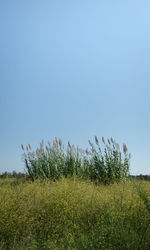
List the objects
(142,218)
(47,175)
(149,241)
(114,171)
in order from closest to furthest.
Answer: (149,241)
(142,218)
(114,171)
(47,175)

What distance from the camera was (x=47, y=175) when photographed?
9750 millimetres

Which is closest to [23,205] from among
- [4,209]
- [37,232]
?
[4,209]

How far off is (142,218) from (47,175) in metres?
6.33

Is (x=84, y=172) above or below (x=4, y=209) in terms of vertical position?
above

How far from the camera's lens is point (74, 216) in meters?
4.58

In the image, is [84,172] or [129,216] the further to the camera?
[84,172]

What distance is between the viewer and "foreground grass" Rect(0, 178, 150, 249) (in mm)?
3449

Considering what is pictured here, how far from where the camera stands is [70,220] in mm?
4266

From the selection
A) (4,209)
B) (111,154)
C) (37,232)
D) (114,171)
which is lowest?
(37,232)

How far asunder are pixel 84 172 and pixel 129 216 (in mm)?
5682

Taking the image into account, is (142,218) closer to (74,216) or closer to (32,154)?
(74,216)

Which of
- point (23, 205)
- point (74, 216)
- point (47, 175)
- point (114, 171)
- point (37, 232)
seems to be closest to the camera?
point (37, 232)

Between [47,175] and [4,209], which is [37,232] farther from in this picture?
[47,175]

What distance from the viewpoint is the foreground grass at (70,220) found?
3.45m
